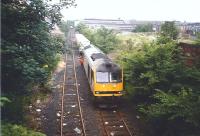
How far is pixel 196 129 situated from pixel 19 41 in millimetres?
7267

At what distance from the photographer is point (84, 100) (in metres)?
19.9

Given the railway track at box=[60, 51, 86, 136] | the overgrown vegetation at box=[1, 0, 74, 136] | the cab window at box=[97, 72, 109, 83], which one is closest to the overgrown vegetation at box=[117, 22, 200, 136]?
the cab window at box=[97, 72, 109, 83]

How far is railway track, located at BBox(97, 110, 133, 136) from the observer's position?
14.3 meters

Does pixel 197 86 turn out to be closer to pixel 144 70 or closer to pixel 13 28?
pixel 144 70

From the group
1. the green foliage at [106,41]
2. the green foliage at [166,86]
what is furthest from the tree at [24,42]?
the green foliage at [106,41]

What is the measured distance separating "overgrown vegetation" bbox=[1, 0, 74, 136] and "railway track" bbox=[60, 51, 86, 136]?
6.82 ft

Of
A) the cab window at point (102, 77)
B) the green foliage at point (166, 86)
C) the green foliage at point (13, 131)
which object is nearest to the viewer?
the green foliage at point (13, 131)

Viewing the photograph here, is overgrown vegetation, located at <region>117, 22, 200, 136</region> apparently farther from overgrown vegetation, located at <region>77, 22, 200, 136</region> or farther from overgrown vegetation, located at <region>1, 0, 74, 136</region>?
overgrown vegetation, located at <region>1, 0, 74, 136</region>

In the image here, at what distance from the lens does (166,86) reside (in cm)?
1432

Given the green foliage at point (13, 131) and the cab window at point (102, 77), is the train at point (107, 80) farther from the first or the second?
the green foliage at point (13, 131)

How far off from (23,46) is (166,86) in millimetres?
6588

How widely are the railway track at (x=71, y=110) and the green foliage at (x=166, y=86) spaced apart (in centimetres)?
311

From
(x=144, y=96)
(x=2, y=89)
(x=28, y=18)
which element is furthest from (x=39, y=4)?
(x=144, y=96)

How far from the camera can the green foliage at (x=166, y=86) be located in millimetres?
11109
